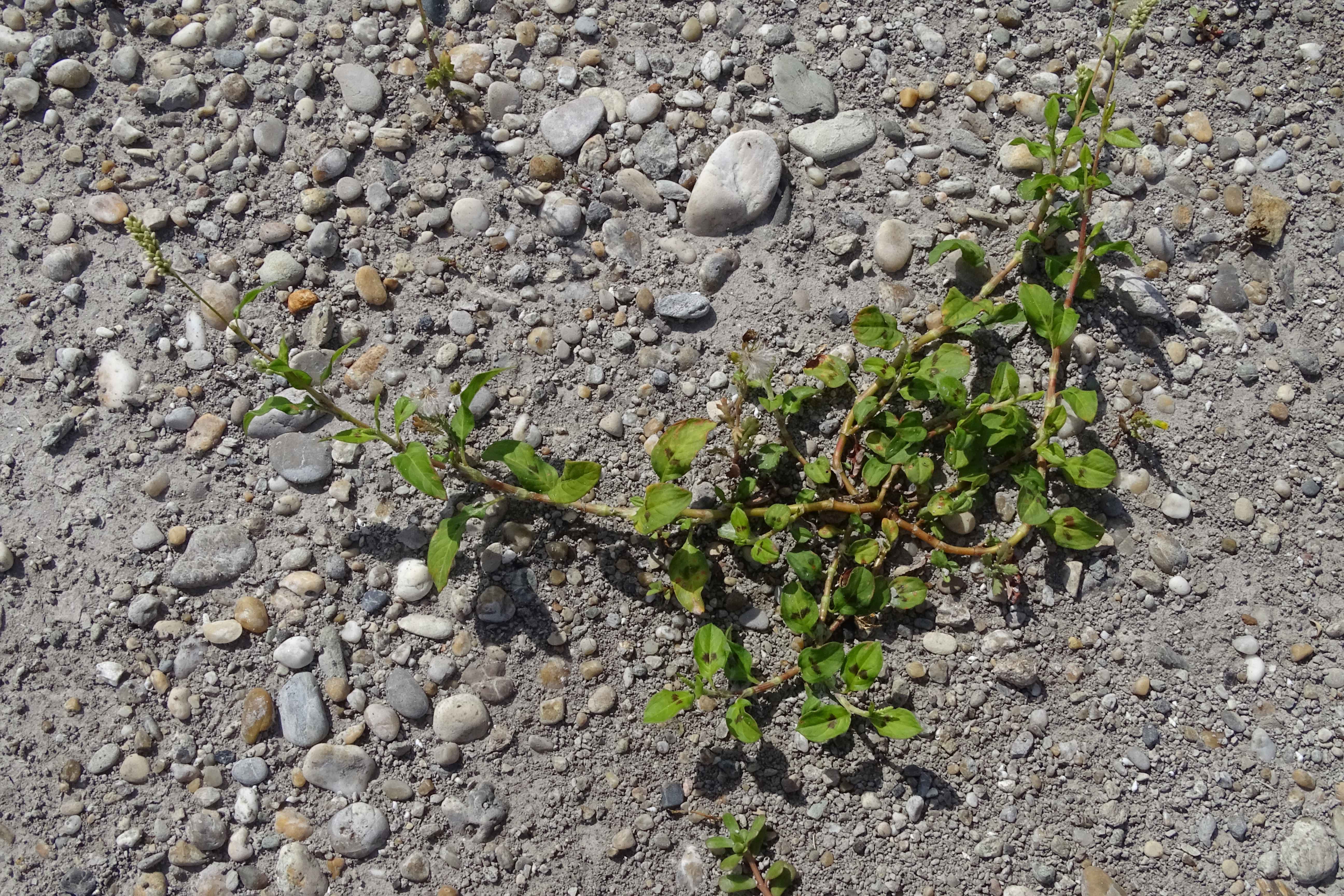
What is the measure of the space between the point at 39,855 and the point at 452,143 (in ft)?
8.77

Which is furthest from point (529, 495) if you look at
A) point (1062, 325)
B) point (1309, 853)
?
point (1309, 853)

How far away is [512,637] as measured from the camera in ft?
9.41

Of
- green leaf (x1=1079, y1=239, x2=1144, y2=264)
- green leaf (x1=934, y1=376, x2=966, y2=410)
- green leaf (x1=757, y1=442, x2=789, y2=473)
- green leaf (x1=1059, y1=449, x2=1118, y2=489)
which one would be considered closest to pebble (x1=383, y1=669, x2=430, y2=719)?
green leaf (x1=757, y1=442, x2=789, y2=473)

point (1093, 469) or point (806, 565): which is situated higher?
point (1093, 469)

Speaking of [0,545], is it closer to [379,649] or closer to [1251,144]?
[379,649]

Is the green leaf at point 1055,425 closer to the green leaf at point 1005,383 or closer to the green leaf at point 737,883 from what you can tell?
the green leaf at point 1005,383

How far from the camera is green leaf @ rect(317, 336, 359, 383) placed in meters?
2.68

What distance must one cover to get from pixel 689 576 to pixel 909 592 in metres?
0.67

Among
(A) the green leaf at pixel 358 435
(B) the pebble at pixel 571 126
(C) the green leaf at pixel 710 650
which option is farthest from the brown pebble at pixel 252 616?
(B) the pebble at pixel 571 126

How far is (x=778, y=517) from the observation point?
272cm

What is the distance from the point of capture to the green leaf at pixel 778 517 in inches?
107

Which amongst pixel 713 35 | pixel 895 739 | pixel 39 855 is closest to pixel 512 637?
pixel 895 739

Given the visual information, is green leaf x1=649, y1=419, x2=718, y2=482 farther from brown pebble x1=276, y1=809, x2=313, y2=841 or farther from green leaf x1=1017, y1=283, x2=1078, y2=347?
brown pebble x1=276, y1=809, x2=313, y2=841

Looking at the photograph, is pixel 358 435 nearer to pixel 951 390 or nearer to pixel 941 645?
pixel 951 390
